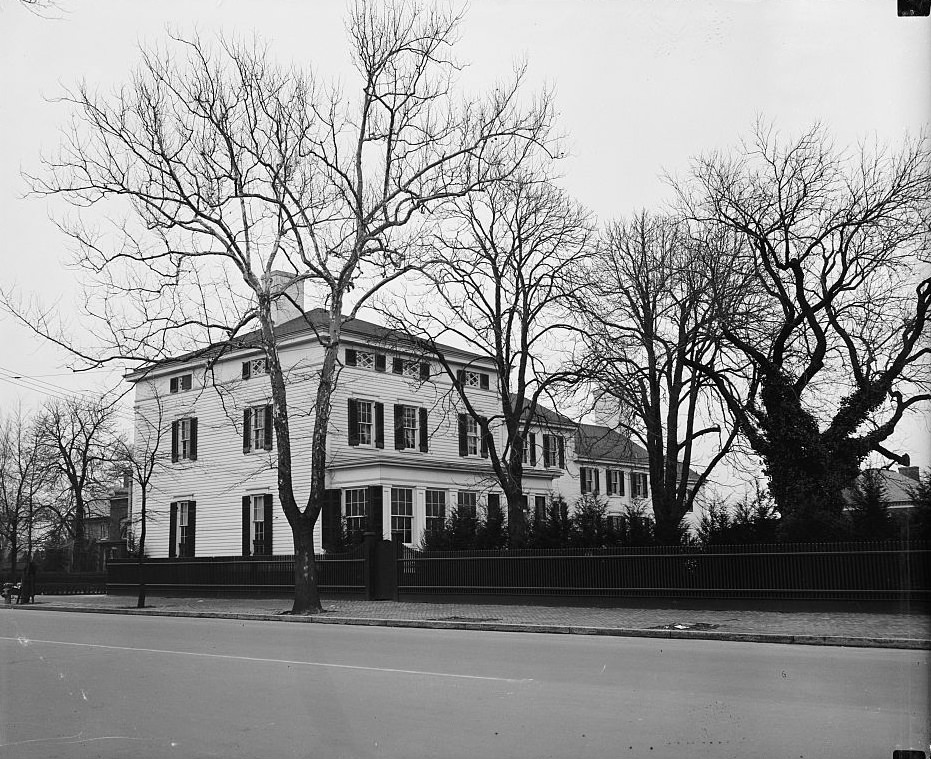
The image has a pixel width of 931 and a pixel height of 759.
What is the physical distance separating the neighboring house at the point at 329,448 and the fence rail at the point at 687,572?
813 cm

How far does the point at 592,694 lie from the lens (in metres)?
9.47

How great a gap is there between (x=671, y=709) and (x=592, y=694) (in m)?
1.12

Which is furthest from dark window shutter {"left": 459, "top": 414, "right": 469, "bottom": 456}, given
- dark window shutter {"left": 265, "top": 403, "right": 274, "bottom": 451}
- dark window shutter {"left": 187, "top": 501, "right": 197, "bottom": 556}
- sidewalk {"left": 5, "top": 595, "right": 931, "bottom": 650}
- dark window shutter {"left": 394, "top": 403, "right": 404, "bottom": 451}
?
sidewalk {"left": 5, "top": 595, "right": 931, "bottom": 650}

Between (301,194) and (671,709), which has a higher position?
(301,194)

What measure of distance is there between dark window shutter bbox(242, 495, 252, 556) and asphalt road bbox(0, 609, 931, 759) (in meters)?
23.4

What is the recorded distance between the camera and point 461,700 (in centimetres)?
914

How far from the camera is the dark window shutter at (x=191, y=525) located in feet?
138

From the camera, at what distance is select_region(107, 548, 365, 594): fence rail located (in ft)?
94.7

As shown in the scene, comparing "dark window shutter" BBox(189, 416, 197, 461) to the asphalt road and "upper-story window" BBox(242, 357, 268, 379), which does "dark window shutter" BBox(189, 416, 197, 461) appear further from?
the asphalt road

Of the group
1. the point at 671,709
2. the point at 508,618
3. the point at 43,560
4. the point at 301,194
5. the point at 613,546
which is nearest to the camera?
the point at 671,709

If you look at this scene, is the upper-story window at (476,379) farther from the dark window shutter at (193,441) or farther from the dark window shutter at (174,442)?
the dark window shutter at (174,442)

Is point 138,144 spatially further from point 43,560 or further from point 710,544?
point 43,560

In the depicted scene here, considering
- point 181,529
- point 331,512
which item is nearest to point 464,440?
point 331,512

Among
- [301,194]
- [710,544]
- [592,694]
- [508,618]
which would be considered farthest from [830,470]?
[592,694]
